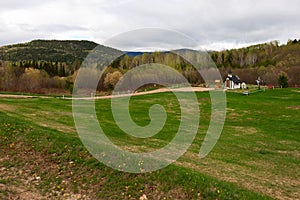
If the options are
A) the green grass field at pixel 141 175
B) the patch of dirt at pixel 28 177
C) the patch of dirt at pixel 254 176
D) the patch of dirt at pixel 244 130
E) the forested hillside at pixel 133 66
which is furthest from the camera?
the forested hillside at pixel 133 66

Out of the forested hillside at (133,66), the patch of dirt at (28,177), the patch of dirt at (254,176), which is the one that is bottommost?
the patch of dirt at (254,176)

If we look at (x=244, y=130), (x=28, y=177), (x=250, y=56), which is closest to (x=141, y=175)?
(x=28, y=177)

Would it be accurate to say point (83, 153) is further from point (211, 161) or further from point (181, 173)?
point (211, 161)

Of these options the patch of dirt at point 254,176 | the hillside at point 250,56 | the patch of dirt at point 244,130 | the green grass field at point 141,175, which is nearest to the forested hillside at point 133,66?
the hillside at point 250,56

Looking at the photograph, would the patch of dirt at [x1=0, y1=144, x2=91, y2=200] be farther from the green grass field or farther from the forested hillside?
the forested hillside

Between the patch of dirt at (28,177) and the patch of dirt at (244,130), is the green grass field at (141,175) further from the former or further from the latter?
the patch of dirt at (244,130)

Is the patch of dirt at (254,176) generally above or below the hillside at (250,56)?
below

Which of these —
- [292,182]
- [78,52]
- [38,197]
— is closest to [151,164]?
[38,197]

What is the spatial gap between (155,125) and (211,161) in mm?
11177

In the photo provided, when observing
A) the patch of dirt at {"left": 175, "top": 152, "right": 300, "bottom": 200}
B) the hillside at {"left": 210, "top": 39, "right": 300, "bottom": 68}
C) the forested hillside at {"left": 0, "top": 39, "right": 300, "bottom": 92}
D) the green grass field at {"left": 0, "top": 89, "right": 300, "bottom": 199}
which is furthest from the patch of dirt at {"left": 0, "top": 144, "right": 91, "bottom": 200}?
the hillside at {"left": 210, "top": 39, "right": 300, "bottom": 68}

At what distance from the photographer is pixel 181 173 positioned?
10.7 meters

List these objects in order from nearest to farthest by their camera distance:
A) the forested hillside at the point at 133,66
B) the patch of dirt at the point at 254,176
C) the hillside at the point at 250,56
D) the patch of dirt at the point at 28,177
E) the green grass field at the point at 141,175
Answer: the patch of dirt at the point at 28,177
the green grass field at the point at 141,175
the patch of dirt at the point at 254,176
the forested hillside at the point at 133,66
the hillside at the point at 250,56

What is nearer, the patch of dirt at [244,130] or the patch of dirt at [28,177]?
the patch of dirt at [28,177]

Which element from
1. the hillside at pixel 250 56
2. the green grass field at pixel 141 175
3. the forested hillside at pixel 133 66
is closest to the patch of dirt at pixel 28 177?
the green grass field at pixel 141 175
